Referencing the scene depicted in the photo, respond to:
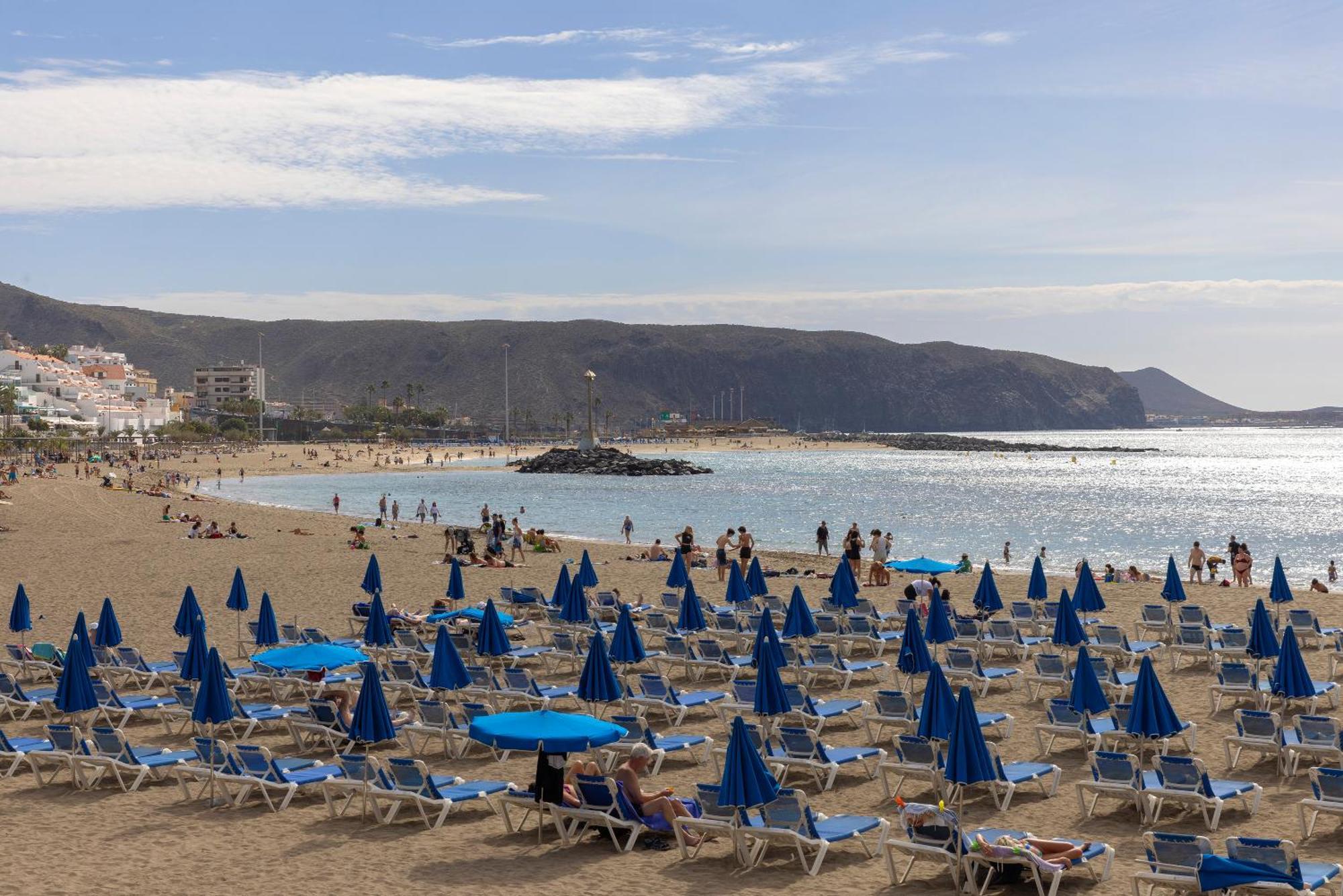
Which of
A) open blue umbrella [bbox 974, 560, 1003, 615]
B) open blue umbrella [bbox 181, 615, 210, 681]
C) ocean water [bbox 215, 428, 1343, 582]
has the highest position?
open blue umbrella [bbox 181, 615, 210, 681]

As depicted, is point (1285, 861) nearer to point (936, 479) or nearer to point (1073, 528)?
point (1073, 528)

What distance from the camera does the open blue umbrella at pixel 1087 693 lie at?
10.3 meters

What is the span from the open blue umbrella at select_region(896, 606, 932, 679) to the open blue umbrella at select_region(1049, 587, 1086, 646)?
7.05ft

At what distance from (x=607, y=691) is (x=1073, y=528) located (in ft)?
155

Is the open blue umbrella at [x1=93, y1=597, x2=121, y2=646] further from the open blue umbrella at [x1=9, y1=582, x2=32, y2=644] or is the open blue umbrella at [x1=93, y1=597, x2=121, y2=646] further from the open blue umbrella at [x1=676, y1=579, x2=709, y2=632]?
the open blue umbrella at [x1=676, y1=579, x2=709, y2=632]

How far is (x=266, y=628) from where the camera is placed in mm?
14820

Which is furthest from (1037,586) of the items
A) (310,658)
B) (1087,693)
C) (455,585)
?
(310,658)

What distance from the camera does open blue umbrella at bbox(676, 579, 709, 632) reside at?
619 inches

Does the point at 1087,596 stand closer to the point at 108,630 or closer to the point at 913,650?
the point at 913,650

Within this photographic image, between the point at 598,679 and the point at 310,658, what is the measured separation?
11.1 ft

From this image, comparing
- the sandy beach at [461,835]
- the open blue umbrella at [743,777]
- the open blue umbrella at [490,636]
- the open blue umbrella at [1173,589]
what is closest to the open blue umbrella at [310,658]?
the sandy beach at [461,835]

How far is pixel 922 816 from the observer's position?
8.40m

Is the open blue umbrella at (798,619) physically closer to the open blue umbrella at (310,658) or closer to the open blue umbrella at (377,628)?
the open blue umbrella at (377,628)

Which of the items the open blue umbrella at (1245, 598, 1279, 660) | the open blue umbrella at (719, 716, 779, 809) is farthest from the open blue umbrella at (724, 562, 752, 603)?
the open blue umbrella at (719, 716, 779, 809)
